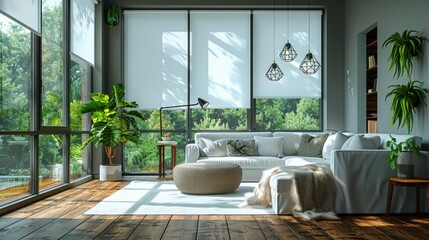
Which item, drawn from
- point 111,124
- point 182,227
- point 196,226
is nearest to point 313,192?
point 196,226

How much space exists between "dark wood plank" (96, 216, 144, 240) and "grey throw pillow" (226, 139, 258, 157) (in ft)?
11.1

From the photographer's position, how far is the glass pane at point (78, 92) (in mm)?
8070

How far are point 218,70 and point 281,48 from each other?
3.69 ft

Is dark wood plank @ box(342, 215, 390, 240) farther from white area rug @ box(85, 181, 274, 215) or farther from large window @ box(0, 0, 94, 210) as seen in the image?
large window @ box(0, 0, 94, 210)

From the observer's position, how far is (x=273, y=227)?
188 inches

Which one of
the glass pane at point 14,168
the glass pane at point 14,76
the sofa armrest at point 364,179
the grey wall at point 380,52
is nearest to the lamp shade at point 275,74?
the grey wall at point 380,52

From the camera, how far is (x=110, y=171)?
888 cm

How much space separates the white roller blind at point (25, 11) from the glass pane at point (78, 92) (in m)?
1.79

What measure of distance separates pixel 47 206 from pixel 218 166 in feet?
6.83

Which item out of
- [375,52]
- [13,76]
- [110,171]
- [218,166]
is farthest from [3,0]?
[375,52]

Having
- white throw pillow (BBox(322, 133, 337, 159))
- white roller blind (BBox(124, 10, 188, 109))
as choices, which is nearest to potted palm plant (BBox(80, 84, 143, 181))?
white roller blind (BBox(124, 10, 188, 109))

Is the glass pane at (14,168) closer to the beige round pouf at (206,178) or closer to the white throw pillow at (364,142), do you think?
the beige round pouf at (206,178)

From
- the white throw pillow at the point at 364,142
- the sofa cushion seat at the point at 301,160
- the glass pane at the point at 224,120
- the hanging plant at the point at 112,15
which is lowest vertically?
the sofa cushion seat at the point at 301,160

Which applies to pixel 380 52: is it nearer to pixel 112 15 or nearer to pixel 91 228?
pixel 112 15
